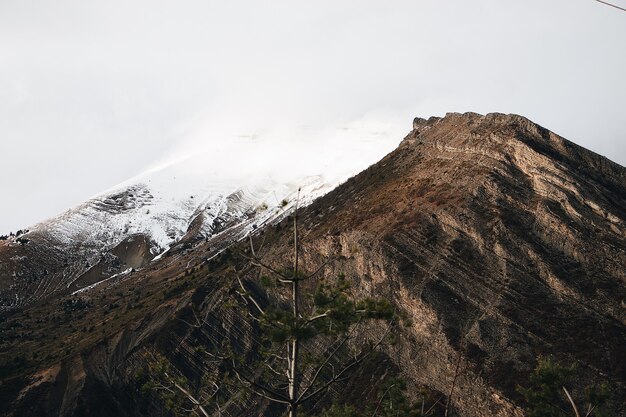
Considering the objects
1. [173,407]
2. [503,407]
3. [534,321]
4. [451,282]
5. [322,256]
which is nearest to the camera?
[173,407]

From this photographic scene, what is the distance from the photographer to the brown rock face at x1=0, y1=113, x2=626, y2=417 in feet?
203

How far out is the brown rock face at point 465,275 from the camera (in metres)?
62.0

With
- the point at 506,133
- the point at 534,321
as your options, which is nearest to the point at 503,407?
the point at 534,321

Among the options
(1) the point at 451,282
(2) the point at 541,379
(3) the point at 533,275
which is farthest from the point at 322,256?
(2) the point at 541,379

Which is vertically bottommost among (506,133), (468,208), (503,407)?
(503,407)

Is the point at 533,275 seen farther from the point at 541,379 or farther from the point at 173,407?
the point at 173,407

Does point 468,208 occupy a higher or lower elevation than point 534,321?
higher

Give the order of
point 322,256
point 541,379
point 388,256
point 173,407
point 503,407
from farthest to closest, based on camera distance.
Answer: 1. point 322,256
2. point 388,256
3. point 503,407
4. point 541,379
5. point 173,407

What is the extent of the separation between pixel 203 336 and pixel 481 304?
36271 millimetres

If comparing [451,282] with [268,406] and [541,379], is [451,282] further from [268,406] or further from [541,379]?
[541,379]

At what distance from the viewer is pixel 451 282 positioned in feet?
228

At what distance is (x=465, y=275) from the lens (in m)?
69.7

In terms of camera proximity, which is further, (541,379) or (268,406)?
(268,406)

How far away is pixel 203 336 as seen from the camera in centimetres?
8388
